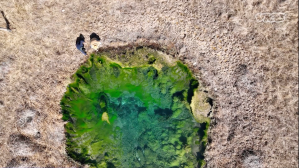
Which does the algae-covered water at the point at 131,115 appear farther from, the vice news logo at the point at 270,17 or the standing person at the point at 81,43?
the vice news logo at the point at 270,17

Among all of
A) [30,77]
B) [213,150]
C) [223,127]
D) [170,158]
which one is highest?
[30,77]

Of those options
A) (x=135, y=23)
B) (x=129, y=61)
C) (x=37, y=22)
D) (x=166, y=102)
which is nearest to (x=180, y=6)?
(x=135, y=23)

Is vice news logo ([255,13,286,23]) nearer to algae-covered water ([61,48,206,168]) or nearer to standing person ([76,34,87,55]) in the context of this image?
algae-covered water ([61,48,206,168])

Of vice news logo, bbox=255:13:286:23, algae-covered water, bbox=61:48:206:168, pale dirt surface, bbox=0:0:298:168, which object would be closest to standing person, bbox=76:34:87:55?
pale dirt surface, bbox=0:0:298:168

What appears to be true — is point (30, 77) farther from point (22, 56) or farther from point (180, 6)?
point (180, 6)

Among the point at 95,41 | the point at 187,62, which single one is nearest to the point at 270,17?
the point at 187,62

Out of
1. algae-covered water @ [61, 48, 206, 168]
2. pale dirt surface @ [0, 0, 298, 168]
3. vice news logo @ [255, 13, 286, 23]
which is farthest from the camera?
algae-covered water @ [61, 48, 206, 168]
